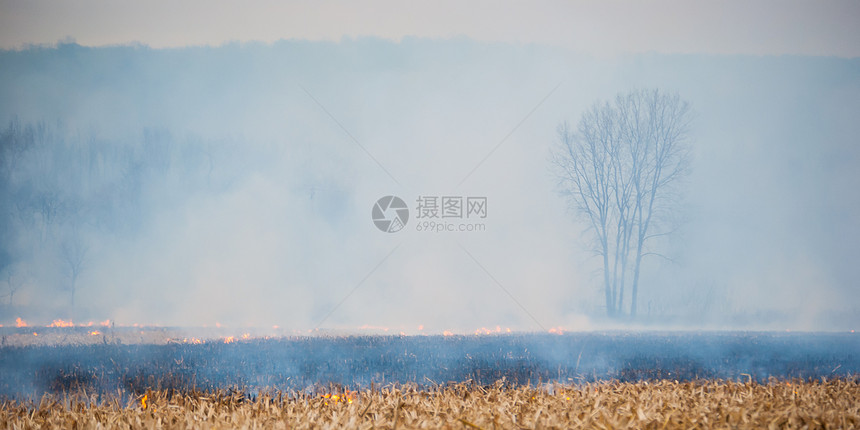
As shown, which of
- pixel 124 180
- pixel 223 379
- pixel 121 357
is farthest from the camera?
pixel 124 180

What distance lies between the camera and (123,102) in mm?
6035

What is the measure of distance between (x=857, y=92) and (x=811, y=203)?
122 centimetres

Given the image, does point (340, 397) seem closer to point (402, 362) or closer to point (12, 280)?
point (402, 362)

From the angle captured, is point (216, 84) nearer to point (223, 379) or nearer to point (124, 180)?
point (124, 180)

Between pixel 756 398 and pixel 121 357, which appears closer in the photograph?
pixel 756 398

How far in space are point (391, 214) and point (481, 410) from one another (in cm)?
330

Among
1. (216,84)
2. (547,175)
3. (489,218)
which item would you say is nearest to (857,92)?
(547,175)

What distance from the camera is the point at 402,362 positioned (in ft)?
16.5

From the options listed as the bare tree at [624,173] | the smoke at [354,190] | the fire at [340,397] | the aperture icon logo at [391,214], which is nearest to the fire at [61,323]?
the smoke at [354,190]

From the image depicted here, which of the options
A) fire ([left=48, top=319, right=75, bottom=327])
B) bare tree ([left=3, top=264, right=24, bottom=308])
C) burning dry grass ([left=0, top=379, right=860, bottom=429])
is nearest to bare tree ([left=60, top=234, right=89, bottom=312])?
fire ([left=48, top=319, right=75, bottom=327])

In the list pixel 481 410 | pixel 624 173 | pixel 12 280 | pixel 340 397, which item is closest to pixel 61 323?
pixel 12 280

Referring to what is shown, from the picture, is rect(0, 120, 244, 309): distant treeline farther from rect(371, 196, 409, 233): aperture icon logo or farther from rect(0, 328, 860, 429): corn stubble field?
rect(371, 196, 409, 233): aperture icon logo

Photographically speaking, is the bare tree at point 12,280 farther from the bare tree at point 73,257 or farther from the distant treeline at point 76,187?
the bare tree at point 73,257

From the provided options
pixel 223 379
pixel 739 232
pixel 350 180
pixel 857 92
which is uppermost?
pixel 857 92
